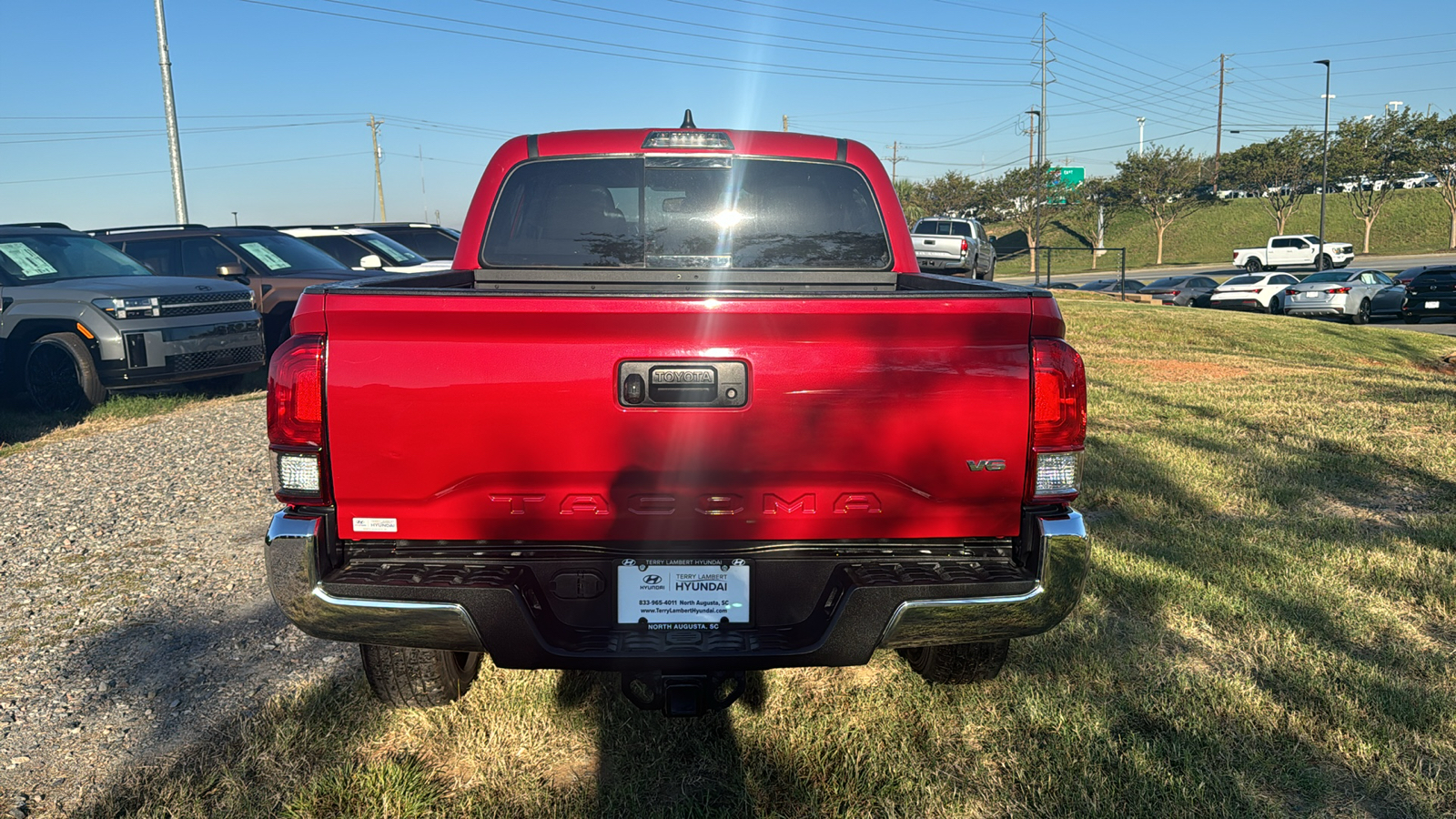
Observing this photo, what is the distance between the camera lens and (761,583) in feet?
8.71

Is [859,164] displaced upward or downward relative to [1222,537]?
upward

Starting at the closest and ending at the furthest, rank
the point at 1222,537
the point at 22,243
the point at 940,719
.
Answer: the point at 940,719 < the point at 1222,537 < the point at 22,243

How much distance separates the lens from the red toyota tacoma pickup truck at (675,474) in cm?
252

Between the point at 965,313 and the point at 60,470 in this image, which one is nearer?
the point at 965,313

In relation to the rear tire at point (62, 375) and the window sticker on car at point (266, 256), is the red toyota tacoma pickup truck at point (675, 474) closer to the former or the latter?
the rear tire at point (62, 375)

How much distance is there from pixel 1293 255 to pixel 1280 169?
55.7 ft

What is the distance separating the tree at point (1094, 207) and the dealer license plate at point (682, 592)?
Answer: 2568 inches

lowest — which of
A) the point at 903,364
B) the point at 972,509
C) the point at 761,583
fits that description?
the point at 761,583

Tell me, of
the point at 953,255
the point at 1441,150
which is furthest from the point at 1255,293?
the point at 1441,150

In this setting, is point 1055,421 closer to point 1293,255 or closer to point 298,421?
point 298,421

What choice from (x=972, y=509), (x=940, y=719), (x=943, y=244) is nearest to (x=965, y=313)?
(x=972, y=509)

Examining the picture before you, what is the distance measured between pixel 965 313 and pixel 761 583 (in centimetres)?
88

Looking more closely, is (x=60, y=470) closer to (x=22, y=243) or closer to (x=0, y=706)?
(x=22, y=243)

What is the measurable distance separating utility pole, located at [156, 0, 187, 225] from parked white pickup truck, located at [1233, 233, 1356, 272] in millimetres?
45631
